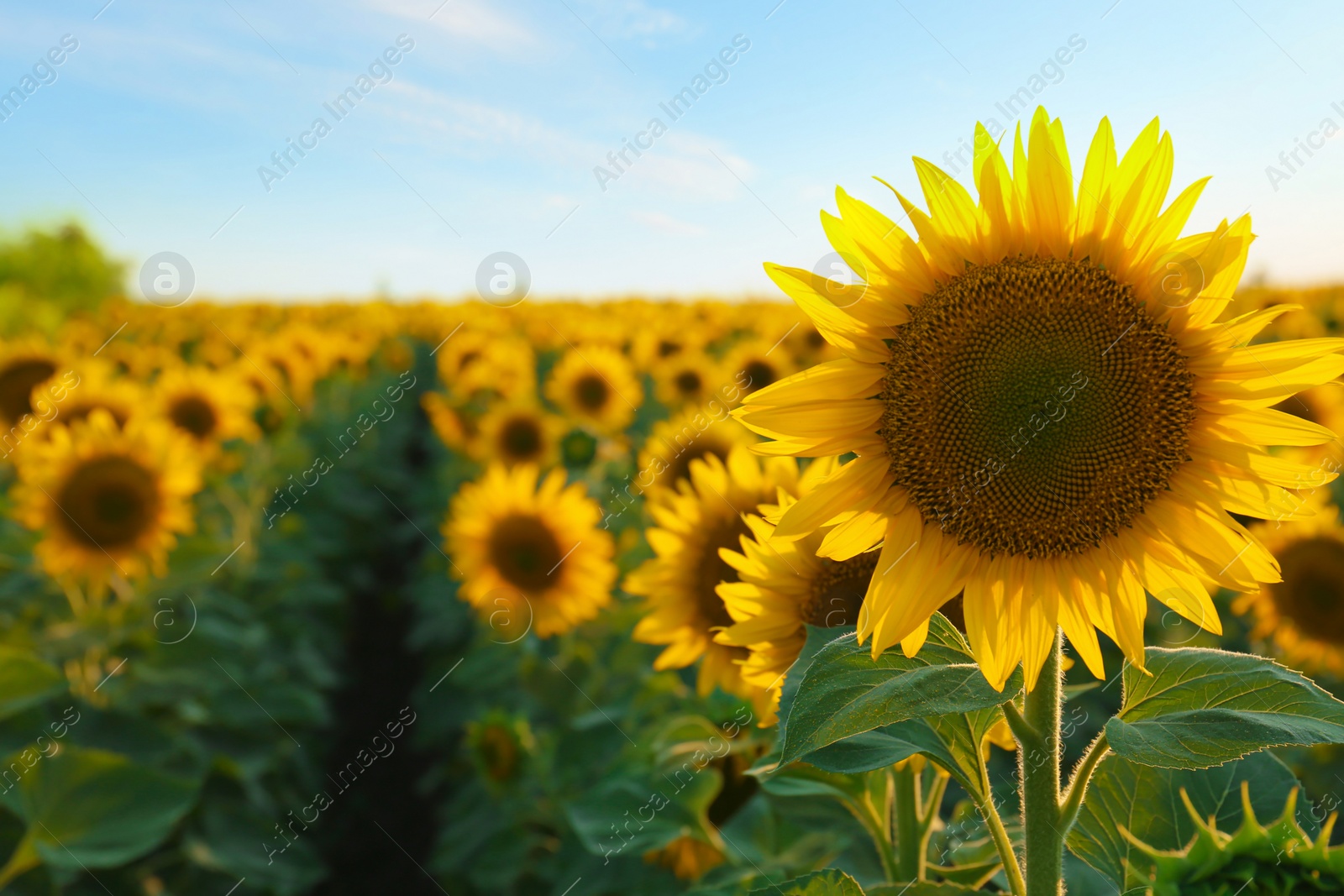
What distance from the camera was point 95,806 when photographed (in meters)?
3.32

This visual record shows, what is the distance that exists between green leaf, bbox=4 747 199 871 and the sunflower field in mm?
13

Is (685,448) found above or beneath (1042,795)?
above

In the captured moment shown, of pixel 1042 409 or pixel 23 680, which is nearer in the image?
pixel 1042 409

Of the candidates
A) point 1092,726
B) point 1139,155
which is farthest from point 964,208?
point 1092,726

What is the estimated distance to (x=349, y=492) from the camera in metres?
10.5

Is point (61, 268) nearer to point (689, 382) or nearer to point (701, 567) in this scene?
point (689, 382)

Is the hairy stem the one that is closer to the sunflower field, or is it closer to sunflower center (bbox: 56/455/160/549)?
the sunflower field

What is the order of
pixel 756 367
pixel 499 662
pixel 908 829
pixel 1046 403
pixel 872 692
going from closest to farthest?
pixel 872 692
pixel 1046 403
pixel 908 829
pixel 499 662
pixel 756 367

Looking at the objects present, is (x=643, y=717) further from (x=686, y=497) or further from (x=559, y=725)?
(x=686, y=497)

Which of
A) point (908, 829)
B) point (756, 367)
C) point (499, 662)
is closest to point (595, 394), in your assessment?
point (756, 367)

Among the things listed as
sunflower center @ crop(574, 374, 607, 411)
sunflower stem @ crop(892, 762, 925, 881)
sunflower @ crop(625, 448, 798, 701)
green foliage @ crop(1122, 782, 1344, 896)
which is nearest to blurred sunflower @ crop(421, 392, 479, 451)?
sunflower center @ crop(574, 374, 607, 411)

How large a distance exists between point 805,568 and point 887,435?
0.66 meters

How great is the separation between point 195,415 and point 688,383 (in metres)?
4.10

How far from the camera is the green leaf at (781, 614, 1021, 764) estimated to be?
1.06 metres
